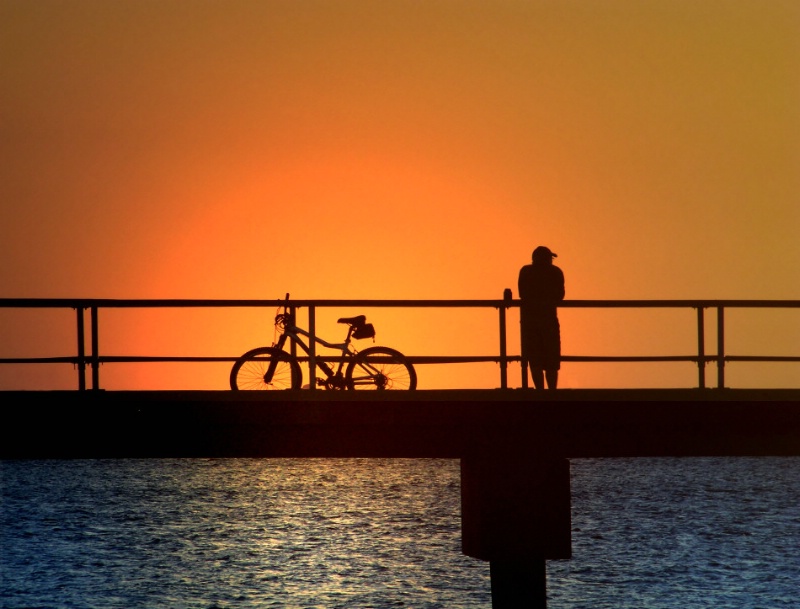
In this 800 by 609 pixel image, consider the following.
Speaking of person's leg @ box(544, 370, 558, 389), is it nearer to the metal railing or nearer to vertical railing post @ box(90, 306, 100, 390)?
the metal railing

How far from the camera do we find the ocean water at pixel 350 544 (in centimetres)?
1848

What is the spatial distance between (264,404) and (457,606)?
12203 millimetres

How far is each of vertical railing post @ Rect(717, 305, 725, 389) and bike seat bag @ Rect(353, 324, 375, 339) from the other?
391 cm

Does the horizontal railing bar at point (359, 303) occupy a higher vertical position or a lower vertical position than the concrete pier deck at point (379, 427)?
higher

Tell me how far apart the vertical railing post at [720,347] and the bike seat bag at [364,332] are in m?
3.91

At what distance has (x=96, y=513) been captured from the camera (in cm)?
2914

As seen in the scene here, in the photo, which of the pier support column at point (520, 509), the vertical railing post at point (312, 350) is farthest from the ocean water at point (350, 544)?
the pier support column at point (520, 509)

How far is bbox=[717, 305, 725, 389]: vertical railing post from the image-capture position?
47.5ft

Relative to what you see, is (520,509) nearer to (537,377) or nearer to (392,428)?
(392,428)

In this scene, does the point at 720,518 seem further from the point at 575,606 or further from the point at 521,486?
the point at 521,486

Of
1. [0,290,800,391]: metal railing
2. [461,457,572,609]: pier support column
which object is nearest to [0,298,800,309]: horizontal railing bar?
[0,290,800,391]: metal railing

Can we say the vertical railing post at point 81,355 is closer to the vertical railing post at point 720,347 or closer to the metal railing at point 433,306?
the metal railing at point 433,306

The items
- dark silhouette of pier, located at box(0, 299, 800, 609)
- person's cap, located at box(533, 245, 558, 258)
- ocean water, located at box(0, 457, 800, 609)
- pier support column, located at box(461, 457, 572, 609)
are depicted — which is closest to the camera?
dark silhouette of pier, located at box(0, 299, 800, 609)

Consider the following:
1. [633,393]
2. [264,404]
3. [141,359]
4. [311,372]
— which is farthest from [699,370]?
[264,404]
